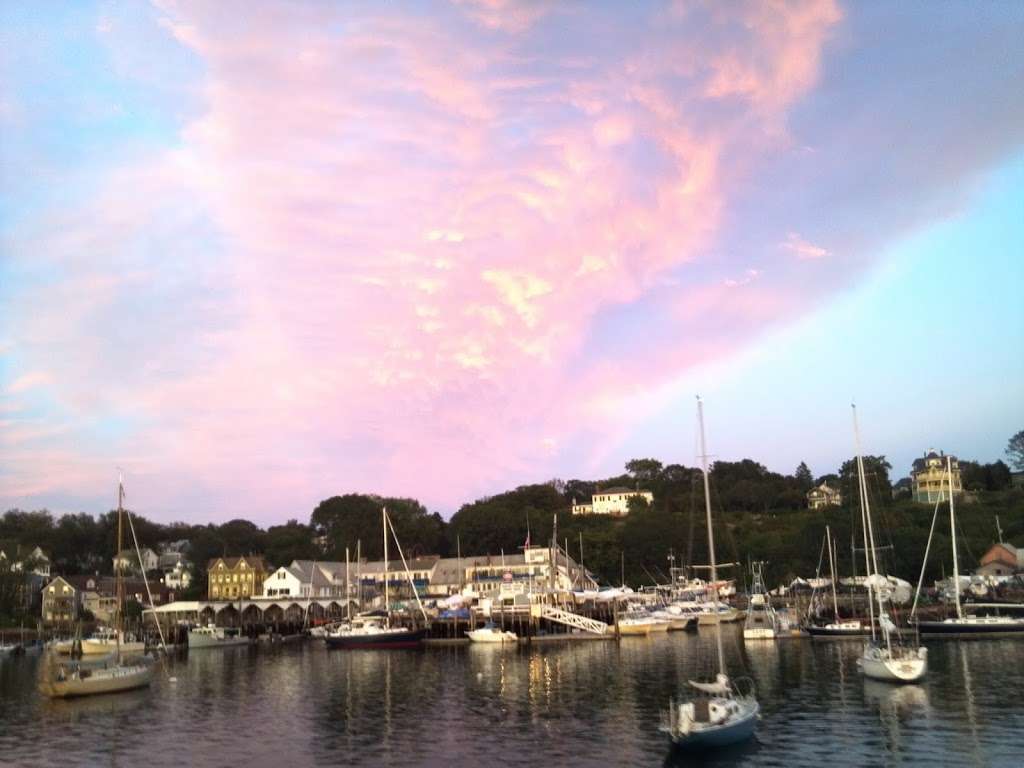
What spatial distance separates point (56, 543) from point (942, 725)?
159624 millimetres

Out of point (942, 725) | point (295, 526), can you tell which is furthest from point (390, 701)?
point (295, 526)

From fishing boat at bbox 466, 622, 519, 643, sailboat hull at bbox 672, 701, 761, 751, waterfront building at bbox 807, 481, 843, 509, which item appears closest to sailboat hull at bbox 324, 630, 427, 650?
fishing boat at bbox 466, 622, 519, 643

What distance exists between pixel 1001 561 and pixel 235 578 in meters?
103

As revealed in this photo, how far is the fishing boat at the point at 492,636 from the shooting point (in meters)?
76.8

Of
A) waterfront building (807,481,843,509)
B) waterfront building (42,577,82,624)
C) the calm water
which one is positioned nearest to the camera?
the calm water

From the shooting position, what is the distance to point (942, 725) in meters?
31.8

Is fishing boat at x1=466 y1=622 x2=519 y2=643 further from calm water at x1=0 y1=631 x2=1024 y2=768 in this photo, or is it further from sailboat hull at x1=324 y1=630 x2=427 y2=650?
calm water at x1=0 y1=631 x2=1024 y2=768

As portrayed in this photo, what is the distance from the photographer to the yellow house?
123812 millimetres

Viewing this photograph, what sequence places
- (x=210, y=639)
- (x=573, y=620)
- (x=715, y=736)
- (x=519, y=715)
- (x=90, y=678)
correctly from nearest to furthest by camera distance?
(x=715, y=736) → (x=519, y=715) → (x=90, y=678) → (x=573, y=620) → (x=210, y=639)

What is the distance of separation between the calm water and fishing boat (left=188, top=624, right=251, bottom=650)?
26.1m

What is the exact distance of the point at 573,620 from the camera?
80.9 m

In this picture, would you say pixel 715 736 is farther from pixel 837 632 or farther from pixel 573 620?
pixel 573 620

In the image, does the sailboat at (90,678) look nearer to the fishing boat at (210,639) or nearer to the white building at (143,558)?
the fishing boat at (210,639)

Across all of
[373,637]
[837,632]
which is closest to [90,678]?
[373,637]
